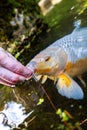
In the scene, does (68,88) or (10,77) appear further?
(68,88)

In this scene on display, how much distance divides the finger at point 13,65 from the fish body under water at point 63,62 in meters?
0.34

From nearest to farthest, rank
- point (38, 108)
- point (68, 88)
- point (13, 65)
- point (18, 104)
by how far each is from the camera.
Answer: point (13, 65)
point (68, 88)
point (38, 108)
point (18, 104)

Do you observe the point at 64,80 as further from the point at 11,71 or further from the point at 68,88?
the point at 11,71

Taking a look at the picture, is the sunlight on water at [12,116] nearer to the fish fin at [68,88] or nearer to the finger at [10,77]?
the fish fin at [68,88]

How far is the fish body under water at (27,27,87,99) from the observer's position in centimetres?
323

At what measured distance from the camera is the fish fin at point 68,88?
2.99m

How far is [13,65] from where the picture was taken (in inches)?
112

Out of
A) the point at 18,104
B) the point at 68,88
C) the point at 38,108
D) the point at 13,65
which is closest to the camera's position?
the point at 13,65

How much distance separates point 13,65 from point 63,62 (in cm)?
62

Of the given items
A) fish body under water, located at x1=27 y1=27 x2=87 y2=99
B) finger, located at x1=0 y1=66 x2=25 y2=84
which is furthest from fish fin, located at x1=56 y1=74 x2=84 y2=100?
finger, located at x1=0 y1=66 x2=25 y2=84

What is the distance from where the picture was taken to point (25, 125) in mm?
3127

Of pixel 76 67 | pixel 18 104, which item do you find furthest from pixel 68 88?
pixel 18 104

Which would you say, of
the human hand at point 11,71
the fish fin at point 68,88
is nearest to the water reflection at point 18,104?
the fish fin at point 68,88

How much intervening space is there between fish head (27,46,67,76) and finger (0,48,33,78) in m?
0.32
